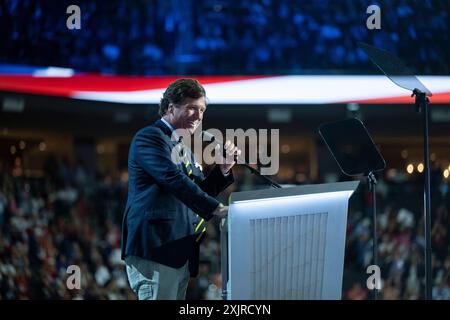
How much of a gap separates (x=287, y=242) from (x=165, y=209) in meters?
0.42

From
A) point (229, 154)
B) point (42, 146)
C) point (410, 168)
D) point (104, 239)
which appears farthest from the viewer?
point (410, 168)

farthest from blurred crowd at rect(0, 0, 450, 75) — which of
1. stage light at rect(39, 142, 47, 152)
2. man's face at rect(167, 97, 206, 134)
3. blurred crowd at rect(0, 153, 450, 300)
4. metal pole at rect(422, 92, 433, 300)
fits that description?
man's face at rect(167, 97, 206, 134)

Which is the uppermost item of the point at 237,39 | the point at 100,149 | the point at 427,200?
the point at 237,39

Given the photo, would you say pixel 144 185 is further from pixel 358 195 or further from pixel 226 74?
pixel 358 195

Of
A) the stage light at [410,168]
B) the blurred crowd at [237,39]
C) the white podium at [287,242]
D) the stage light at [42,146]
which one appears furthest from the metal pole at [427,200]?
the stage light at [42,146]

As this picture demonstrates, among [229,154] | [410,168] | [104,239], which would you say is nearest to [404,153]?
[410,168]

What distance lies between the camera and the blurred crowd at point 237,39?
269 inches

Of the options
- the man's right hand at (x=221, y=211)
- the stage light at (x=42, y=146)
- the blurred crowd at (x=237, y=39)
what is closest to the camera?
the man's right hand at (x=221, y=211)

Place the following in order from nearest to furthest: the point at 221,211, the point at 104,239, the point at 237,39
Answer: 1. the point at 221,211
2. the point at 104,239
3. the point at 237,39

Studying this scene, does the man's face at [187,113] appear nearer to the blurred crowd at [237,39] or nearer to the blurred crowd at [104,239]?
the blurred crowd at [104,239]

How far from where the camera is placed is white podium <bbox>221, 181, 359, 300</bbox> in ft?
6.16

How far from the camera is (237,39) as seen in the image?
23.8 ft

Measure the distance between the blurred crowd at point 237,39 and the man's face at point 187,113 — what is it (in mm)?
4850

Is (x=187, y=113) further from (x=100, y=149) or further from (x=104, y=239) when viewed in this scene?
(x=100, y=149)
